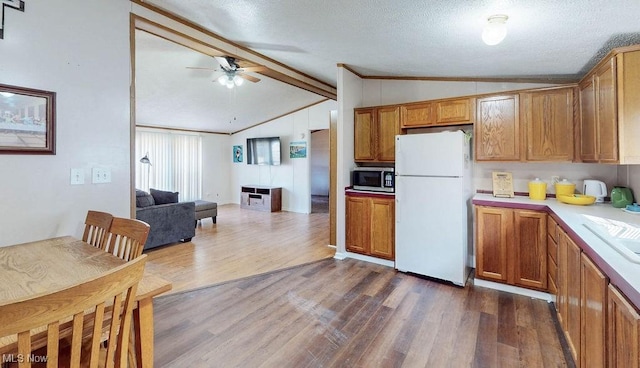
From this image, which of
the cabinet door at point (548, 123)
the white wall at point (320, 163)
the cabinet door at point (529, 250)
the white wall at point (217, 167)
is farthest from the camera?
the white wall at point (320, 163)

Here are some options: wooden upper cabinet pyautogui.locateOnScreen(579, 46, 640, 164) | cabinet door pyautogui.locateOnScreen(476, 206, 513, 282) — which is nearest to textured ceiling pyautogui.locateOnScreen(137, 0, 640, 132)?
wooden upper cabinet pyautogui.locateOnScreen(579, 46, 640, 164)

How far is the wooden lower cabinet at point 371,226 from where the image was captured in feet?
11.4

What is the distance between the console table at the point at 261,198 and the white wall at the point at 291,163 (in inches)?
9.1

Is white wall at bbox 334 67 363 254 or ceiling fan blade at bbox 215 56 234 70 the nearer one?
ceiling fan blade at bbox 215 56 234 70

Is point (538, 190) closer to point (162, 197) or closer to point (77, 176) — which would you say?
point (77, 176)

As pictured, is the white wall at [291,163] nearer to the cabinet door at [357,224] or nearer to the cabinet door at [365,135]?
the cabinet door at [365,135]

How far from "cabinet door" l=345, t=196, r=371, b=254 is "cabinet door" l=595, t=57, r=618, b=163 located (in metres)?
2.15

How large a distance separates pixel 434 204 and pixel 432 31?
1635mm

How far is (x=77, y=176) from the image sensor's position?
6.62 ft

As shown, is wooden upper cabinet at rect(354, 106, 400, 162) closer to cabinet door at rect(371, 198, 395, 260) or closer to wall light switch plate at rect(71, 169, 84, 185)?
cabinet door at rect(371, 198, 395, 260)

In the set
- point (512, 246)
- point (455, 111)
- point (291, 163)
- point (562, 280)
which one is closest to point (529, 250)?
point (512, 246)

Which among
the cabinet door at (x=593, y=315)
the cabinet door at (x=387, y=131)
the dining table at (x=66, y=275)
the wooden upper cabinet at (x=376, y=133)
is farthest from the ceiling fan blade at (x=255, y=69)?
the cabinet door at (x=593, y=315)

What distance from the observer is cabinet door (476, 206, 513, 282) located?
8.96ft

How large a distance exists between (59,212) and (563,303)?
11.6 feet
